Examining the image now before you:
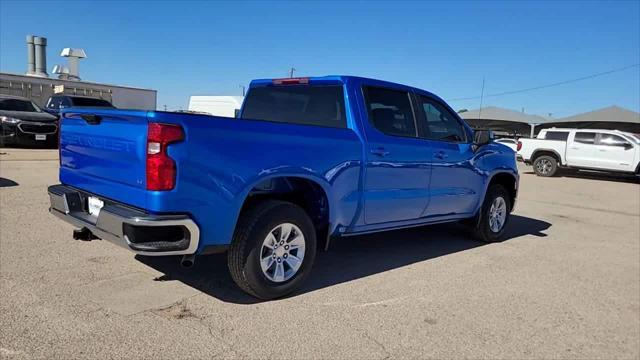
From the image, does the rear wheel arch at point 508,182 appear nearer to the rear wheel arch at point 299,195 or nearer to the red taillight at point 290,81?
the red taillight at point 290,81

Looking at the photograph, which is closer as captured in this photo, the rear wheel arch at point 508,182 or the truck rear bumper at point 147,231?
the truck rear bumper at point 147,231

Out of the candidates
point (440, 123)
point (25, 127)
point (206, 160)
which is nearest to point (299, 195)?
point (206, 160)

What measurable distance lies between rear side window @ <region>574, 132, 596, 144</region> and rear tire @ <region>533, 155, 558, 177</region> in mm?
1160

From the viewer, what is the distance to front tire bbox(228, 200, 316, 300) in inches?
156

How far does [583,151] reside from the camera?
19562mm

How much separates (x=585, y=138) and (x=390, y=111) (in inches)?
680

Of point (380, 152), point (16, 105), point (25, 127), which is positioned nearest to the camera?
point (380, 152)

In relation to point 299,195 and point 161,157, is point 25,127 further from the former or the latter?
point 161,157

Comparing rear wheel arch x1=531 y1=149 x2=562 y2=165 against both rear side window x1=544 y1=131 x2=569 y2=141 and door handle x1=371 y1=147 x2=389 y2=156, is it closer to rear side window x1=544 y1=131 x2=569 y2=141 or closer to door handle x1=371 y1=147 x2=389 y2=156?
rear side window x1=544 y1=131 x2=569 y2=141

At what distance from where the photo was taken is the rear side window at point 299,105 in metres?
5.02

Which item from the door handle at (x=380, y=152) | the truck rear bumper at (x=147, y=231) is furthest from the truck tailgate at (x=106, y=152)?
the door handle at (x=380, y=152)

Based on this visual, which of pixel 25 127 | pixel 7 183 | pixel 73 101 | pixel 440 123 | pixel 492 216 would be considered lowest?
pixel 7 183

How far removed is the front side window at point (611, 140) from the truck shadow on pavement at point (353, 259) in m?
13.5

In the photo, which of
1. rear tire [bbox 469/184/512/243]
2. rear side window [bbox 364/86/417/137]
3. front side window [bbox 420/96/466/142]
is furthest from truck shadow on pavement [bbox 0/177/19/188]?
rear tire [bbox 469/184/512/243]
